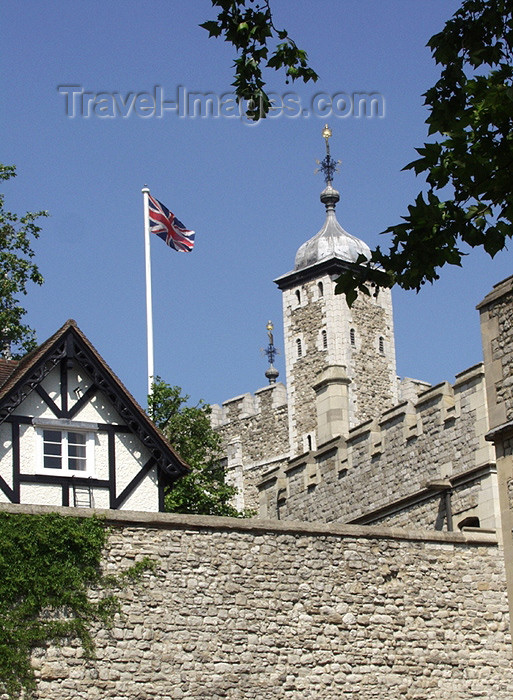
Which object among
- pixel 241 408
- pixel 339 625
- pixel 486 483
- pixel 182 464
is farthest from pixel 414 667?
pixel 241 408

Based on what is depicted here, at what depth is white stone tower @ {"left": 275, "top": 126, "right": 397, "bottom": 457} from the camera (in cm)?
4775

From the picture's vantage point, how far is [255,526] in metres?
17.5

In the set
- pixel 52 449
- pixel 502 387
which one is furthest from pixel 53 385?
pixel 502 387

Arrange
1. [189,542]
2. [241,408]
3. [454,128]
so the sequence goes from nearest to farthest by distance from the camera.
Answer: [454,128], [189,542], [241,408]

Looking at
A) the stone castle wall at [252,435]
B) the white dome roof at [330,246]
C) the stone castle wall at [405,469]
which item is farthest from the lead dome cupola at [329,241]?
the stone castle wall at [405,469]

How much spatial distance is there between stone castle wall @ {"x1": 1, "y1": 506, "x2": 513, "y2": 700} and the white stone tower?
28.0 meters

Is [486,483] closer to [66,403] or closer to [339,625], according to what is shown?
[339,625]

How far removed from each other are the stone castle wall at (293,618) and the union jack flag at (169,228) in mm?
14814

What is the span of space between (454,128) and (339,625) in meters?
9.22

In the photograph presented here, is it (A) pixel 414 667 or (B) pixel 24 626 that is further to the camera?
(A) pixel 414 667

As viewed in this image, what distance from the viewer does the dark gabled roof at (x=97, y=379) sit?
66.8 feet

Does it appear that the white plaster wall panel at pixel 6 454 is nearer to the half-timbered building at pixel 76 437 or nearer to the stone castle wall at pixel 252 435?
the half-timbered building at pixel 76 437

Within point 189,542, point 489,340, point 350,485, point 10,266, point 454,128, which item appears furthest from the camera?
point 10,266

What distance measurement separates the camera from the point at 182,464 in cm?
2089
